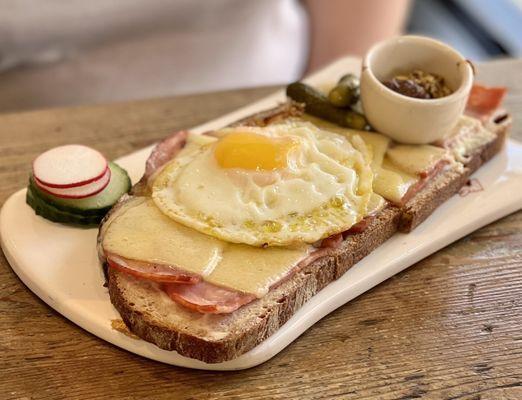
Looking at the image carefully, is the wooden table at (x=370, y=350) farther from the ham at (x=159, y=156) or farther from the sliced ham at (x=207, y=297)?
the ham at (x=159, y=156)

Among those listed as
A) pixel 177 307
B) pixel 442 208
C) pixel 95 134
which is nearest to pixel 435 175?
pixel 442 208

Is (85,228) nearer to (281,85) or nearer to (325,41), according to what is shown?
(281,85)

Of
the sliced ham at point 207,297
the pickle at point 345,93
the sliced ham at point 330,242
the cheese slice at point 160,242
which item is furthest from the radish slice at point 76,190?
the pickle at point 345,93

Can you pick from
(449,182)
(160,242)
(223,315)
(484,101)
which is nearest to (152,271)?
(160,242)

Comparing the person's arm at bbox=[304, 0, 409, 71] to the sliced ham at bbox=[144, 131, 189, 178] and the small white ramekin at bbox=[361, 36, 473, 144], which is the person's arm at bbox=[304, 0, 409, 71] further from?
the sliced ham at bbox=[144, 131, 189, 178]

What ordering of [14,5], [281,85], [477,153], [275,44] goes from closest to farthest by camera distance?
[477,153]
[281,85]
[14,5]
[275,44]

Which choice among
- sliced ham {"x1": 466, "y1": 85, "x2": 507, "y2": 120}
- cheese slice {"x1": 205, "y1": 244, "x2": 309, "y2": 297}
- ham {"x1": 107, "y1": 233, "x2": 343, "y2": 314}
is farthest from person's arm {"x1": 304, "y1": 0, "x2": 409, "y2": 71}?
ham {"x1": 107, "y1": 233, "x2": 343, "y2": 314}

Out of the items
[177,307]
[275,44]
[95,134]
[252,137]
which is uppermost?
[252,137]
